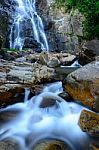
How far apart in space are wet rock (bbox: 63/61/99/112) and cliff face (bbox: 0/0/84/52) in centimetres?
1368

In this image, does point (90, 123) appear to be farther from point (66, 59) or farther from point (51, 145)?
point (66, 59)

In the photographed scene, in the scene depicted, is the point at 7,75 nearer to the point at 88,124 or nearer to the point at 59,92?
the point at 59,92

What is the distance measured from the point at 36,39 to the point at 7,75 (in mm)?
12523

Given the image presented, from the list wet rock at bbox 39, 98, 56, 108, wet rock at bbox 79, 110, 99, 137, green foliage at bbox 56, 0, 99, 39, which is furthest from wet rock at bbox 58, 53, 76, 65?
wet rock at bbox 79, 110, 99, 137

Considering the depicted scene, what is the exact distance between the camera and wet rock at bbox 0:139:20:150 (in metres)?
5.66

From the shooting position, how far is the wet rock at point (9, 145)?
566 cm

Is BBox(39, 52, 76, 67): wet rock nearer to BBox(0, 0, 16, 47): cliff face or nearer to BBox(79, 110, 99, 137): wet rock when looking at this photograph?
BBox(0, 0, 16, 47): cliff face

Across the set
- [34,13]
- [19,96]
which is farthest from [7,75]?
[34,13]

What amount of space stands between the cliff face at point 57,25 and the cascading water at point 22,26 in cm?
39

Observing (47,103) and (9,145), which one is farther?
(47,103)

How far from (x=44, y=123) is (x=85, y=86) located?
1.56m

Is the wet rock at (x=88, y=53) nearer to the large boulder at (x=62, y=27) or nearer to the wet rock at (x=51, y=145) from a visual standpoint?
the large boulder at (x=62, y=27)

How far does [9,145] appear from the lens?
19.2 feet

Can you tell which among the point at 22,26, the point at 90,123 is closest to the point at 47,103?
the point at 90,123
